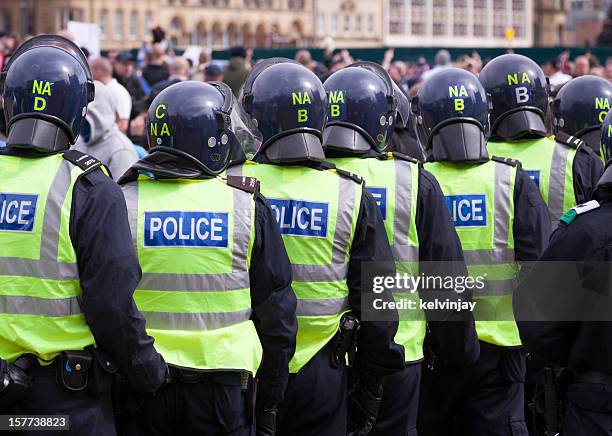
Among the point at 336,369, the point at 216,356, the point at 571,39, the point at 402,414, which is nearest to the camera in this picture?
the point at 216,356

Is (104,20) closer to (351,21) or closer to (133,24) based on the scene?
(133,24)

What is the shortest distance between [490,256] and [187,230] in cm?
174

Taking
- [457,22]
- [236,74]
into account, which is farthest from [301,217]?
[457,22]

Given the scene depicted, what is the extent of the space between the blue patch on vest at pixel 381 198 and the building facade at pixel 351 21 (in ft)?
362

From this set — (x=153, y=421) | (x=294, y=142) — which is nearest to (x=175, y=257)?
(x=153, y=421)

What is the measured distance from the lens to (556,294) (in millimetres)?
4035

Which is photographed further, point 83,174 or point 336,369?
point 336,369

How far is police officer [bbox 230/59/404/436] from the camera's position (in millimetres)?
4746

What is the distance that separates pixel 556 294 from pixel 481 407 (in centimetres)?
141

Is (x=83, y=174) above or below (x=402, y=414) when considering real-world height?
above

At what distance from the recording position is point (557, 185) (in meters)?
5.90

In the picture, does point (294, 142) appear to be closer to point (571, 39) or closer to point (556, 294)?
point (556, 294)

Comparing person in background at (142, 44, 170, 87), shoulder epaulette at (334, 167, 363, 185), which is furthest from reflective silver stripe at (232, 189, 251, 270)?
person in background at (142, 44, 170, 87)

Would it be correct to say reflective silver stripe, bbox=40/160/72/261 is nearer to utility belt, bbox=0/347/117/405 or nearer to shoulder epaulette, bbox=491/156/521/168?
utility belt, bbox=0/347/117/405
